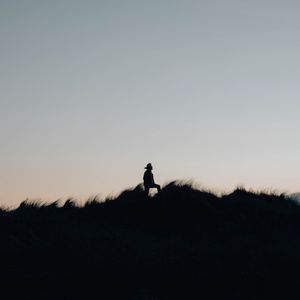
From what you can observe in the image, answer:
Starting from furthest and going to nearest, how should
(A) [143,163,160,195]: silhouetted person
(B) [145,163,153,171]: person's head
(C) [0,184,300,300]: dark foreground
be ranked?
(B) [145,163,153,171]: person's head, (A) [143,163,160,195]: silhouetted person, (C) [0,184,300,300]: dark foreground

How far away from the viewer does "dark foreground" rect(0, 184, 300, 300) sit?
15.2 meters

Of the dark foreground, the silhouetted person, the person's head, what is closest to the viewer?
the dark foreground

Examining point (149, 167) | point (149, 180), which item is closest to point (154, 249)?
point (149, 180)

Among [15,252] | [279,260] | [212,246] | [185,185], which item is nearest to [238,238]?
[212,246]

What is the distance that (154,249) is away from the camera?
64.1 feet

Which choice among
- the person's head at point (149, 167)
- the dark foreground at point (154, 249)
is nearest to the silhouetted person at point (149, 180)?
the person's head at point (149, 167)

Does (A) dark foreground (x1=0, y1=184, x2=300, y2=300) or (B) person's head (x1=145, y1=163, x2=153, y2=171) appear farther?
(B) person's head (x1=145, y1=163, x2=153, y2=171)

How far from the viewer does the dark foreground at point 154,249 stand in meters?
15.2

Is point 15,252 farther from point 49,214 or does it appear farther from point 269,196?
point 269,196

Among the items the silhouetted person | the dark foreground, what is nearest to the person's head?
the silhouetted person

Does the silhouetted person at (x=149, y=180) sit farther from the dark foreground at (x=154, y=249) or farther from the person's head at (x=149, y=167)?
the dark foreground at (x=154, y=249)

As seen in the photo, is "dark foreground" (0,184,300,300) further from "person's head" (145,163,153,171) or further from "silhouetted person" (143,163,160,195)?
"person's head" (145,163,153,171)

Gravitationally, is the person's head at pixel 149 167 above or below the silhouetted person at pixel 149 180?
above

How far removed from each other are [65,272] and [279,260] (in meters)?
7.78
